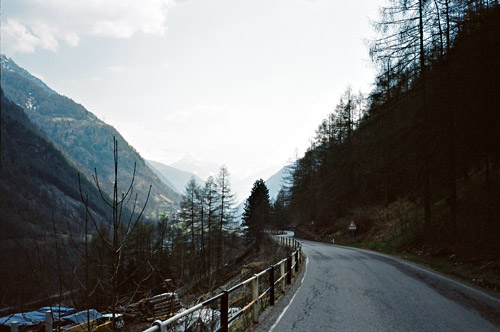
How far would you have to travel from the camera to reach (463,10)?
15344 mm

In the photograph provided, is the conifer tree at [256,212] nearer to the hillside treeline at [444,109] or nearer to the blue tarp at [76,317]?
the hillside treeline at [444,109]

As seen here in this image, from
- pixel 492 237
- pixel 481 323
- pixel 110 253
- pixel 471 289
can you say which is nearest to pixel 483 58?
pixel 492 237

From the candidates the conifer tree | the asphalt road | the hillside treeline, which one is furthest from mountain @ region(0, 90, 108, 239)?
the asphalt road

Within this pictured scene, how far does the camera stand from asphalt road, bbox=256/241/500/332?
7.09 m

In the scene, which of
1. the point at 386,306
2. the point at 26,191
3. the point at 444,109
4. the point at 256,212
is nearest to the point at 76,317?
the point at 386,306

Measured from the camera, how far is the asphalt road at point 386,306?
23.3ft

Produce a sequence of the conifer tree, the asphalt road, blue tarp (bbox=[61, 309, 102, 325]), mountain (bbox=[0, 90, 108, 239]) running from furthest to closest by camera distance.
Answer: mountain (bbox=[0, 90, 108, 239]) < the conifer tree < the asphalt road < blue tarp (bbox=[61, 309, 102, 325])

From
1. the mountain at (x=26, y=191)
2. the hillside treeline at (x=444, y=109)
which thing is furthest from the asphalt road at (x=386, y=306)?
the mountain at (x=26, y=191)

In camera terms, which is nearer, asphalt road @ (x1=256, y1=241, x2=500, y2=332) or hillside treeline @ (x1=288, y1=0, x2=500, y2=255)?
asphalt road @ (x1=256, y1=241, x2=500, y2=332)

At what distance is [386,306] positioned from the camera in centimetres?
870

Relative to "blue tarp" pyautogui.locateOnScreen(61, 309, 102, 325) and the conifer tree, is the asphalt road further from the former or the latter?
the conifer tree

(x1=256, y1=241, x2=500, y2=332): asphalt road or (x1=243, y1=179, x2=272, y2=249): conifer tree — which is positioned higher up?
(x1=243, y1=179, x2=272, y2=249): conifer tree

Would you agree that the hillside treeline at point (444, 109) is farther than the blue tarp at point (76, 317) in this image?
Yes

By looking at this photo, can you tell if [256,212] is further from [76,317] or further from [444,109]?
[76,317]
